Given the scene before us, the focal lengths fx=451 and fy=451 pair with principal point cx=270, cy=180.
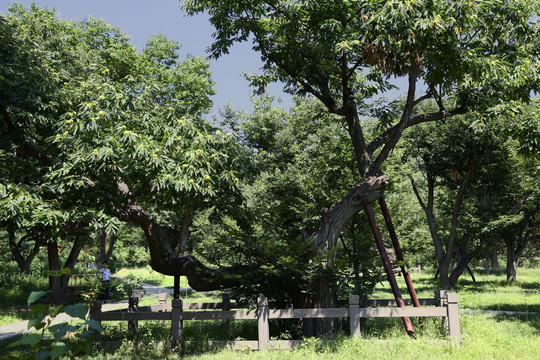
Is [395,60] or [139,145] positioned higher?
[395,60]

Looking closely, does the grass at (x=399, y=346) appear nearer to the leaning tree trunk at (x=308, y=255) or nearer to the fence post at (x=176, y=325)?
the fence post at (x=176, y=325)

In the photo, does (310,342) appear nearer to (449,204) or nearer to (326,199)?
(326,199)

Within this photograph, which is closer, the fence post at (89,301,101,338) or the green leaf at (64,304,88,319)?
the green leaf at (64,304,88,319)

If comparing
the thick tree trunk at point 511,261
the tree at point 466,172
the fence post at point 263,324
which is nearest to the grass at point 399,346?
the fence post at point 263,324

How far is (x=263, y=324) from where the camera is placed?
9.77 meters

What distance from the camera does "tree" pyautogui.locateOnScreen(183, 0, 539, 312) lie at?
9.77 meters

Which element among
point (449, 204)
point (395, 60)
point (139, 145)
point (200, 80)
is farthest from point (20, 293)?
point (449, 204)

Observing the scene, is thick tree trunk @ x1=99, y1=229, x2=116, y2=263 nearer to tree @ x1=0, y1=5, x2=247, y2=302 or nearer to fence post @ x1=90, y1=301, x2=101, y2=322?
fence post @ x1=90, y1=301, x2=101, y2=322

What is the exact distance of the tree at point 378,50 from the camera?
32.0 ft

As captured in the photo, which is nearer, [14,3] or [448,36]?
[448,36]

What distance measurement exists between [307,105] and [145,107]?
19080 millimetres

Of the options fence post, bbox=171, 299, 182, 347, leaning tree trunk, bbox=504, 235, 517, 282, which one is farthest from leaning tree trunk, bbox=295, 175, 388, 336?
leaning tree trunk, bbox=504, 235, 517, 282

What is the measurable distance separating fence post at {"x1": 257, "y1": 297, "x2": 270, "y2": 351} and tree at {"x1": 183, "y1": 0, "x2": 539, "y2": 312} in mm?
1737

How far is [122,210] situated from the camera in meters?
10.8
